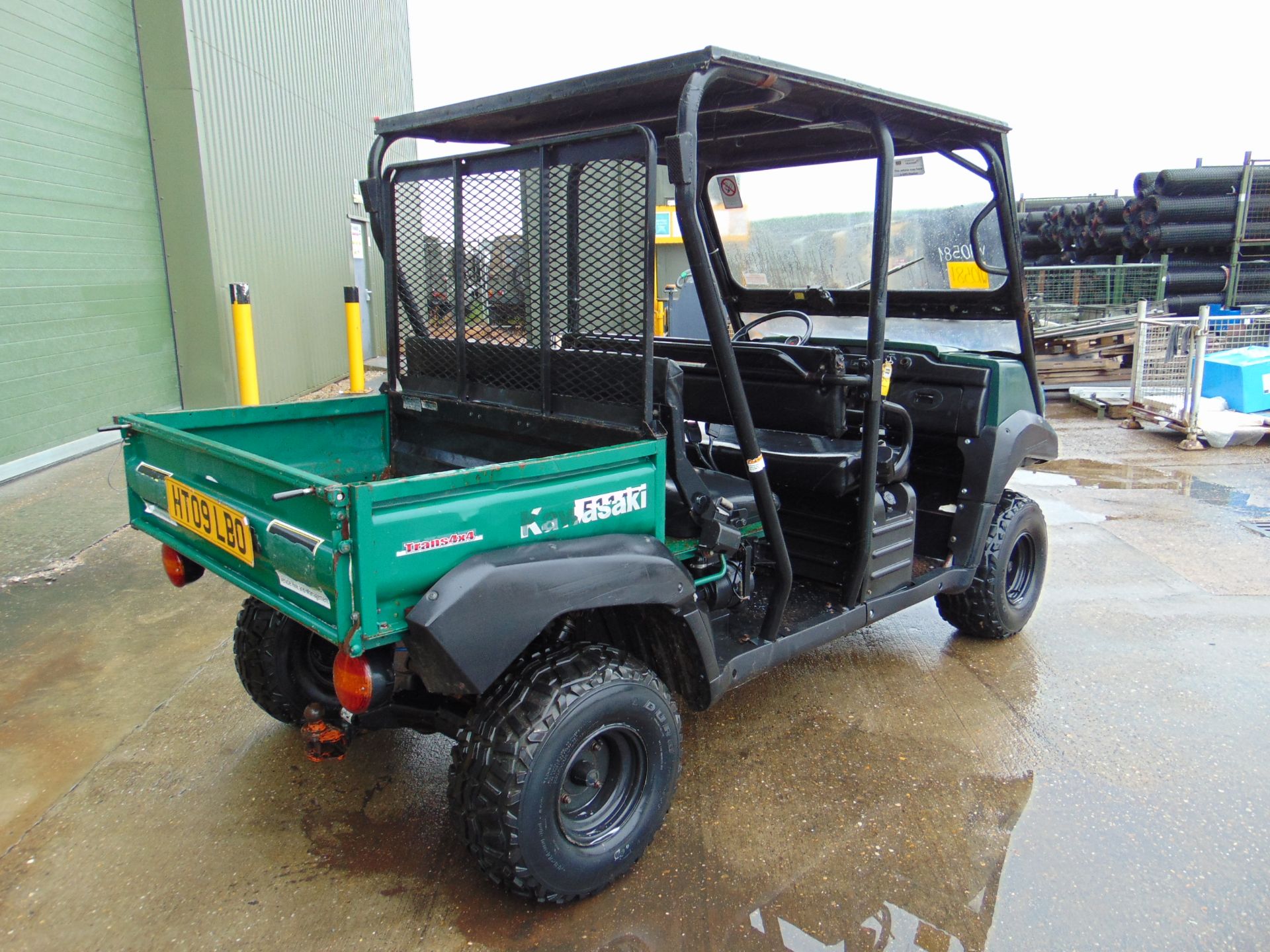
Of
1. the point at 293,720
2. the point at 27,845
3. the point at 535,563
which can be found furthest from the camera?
the point at 293,720

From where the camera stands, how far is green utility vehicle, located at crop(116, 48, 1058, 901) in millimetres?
2309

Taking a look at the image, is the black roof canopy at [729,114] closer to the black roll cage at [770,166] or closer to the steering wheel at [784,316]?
the black roll cage at [770,166]

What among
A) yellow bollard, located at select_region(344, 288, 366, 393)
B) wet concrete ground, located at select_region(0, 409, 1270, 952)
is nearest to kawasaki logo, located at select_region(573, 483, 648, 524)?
wet concrete ground, located at select_region(0, 409, 1270, 952)

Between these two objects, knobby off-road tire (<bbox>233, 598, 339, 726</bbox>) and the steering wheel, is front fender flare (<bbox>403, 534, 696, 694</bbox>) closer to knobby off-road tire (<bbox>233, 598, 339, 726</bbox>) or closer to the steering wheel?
knobby off-road tire (<bbox>233, 598, 339, 726</bbox>)

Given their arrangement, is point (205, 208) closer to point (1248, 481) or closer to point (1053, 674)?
point (1053, 674)

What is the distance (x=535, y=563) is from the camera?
231 cm

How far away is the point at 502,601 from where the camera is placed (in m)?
2.23

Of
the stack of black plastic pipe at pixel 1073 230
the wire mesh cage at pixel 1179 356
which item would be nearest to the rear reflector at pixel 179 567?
the wire mesh cage at pixel 1179 356

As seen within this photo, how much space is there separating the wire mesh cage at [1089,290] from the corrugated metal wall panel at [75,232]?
34.8ft

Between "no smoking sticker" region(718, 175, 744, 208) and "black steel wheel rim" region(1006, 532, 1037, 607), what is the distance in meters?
2.10

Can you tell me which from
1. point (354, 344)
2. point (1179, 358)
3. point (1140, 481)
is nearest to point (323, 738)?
point (354, 344)

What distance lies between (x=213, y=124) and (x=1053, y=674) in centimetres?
763

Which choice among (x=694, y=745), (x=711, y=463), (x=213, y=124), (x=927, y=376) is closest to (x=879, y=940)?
(x=694, y=745)

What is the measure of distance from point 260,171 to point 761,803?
826cm
